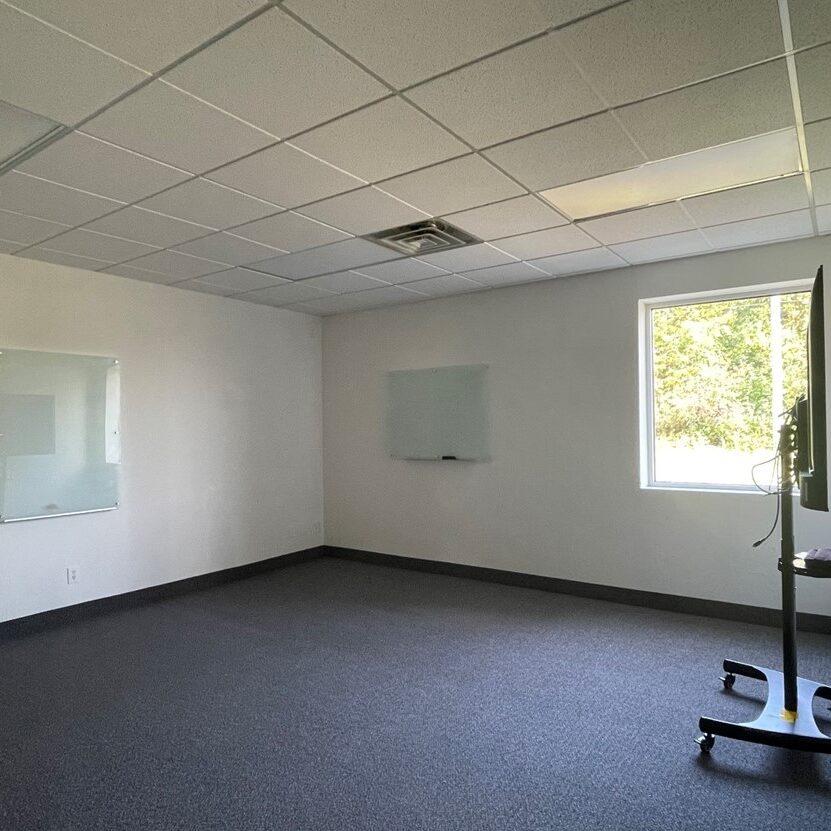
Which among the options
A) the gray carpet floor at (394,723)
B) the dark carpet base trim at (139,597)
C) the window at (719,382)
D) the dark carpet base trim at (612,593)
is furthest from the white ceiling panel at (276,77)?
the dark carpet base trim at (612,593)

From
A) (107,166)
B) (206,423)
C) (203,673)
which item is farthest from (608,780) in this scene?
(206,423)

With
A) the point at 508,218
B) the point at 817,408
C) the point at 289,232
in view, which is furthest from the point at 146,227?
the point at 817,408

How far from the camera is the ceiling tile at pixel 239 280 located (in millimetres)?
4703

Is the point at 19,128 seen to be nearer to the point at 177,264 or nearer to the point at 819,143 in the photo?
the point at 177,264

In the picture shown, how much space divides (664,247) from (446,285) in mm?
1787

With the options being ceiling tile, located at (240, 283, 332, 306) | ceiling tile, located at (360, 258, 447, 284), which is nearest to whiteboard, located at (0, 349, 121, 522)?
ceiling tile, located at (240, 283, 332, 306)

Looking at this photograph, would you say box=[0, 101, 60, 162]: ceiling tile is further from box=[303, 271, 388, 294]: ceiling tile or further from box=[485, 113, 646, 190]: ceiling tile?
box=[303, 271, 388, 294]: ceiling tile

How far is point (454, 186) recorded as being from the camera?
10.1 ft

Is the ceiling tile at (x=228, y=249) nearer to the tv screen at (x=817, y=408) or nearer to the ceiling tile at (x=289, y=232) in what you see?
the ceiling tile at (x=289, y=232)

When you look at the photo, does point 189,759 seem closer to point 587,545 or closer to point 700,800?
point 700,800

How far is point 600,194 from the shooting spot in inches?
127

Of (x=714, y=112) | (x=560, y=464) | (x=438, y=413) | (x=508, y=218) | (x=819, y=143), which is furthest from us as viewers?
(x=438, y=413)

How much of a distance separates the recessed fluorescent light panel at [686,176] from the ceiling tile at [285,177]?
43.8 inches

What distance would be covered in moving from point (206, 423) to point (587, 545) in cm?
344
